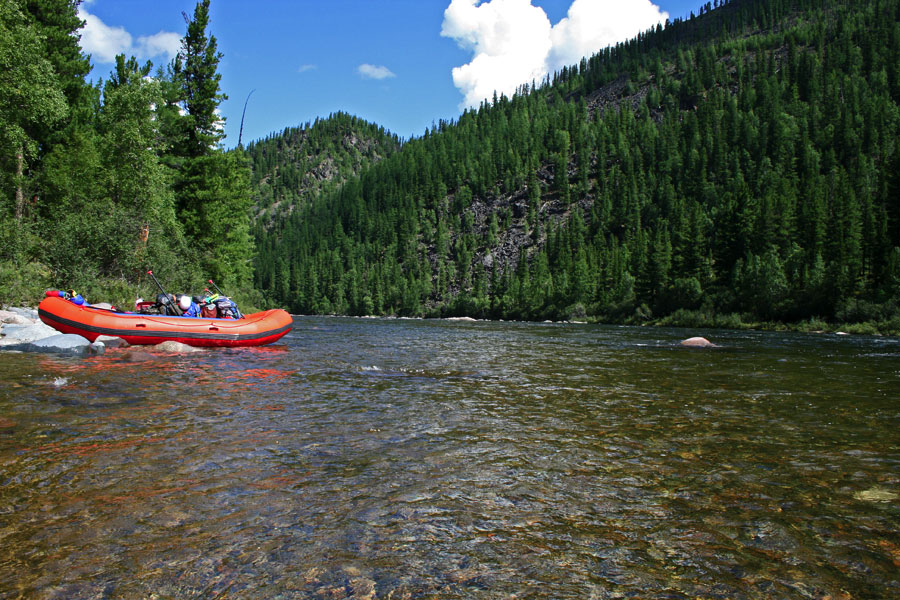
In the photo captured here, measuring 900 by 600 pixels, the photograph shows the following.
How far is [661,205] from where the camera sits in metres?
122

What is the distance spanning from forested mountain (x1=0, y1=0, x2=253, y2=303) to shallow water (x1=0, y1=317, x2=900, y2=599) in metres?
17.5

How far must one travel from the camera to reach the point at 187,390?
33.5ft

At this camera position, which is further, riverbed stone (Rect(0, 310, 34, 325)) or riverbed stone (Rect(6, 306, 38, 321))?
riverbed stone (Rect(6, 306, 38, 321))

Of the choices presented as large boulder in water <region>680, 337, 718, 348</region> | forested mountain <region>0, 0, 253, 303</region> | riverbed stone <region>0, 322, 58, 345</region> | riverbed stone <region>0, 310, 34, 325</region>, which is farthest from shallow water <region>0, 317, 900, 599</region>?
forested mountain <region>0, 0, 253, 303</region>

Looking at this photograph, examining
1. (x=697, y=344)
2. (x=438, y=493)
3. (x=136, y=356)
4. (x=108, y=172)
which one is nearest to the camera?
(x=438, y=493)

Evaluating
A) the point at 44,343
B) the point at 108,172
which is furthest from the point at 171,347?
the point at 108,172

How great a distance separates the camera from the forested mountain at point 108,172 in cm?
2355

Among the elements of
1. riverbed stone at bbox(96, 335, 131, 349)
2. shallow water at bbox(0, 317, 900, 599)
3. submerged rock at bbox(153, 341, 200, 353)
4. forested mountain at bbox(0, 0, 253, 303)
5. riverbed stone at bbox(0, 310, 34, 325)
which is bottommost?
shallow water at bbox(0, 317, 900, 599)

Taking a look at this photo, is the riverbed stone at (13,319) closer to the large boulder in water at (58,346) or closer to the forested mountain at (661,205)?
the large boulder in water at (58,346)

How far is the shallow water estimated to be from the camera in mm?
3562

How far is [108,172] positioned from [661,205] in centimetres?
11854

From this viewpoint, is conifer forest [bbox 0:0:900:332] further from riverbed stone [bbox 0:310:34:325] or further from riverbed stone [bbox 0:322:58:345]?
riverbed stone [bbox 0:322:58:345]

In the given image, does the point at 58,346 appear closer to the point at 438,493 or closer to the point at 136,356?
the point at 136,356

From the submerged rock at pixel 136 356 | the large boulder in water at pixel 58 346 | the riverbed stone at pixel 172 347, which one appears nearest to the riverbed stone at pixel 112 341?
the submerged rock at pixel 136 356
